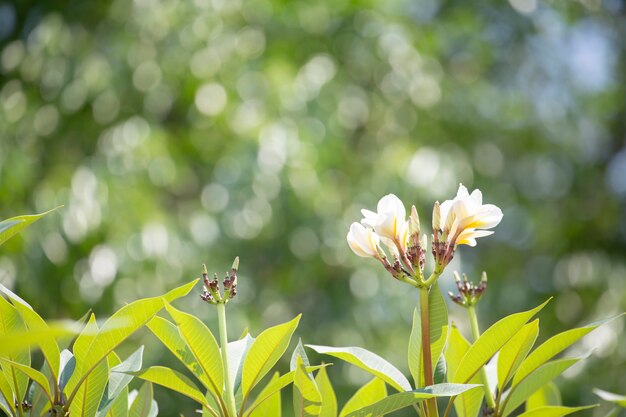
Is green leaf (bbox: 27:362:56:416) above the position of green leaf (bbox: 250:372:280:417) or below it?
above

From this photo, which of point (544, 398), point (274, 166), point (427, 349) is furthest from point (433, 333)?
point (274, 166)

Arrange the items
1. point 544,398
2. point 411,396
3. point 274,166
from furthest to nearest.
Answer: point 274,166 → point 544,398 → point 411,396

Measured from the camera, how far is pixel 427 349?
30 cm

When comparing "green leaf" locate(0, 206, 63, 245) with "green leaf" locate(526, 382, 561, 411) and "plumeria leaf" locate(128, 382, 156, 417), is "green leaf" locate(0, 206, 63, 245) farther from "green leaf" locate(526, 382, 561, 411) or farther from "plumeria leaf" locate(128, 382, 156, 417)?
"green leaf" locate(526, 382, 561, 411)

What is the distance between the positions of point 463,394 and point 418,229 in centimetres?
8

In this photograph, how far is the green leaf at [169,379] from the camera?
0.29m

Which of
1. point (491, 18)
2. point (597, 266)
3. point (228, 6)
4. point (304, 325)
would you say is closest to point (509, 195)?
point (597, 266)

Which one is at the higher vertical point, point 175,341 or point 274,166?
point 274,166

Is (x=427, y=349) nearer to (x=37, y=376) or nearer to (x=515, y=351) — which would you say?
(x=515, y=351)

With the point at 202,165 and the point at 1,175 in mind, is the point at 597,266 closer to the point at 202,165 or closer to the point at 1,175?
the point at 202,165

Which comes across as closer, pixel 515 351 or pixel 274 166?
pixel 515 351

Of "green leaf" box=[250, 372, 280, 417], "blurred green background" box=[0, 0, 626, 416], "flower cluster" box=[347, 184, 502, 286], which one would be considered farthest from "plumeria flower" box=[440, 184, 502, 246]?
"blurred green background" box=[0, 0, 626, 416]

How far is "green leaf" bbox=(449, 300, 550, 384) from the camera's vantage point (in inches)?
11.4

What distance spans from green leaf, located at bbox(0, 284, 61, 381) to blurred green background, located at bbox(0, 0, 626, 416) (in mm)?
1665
